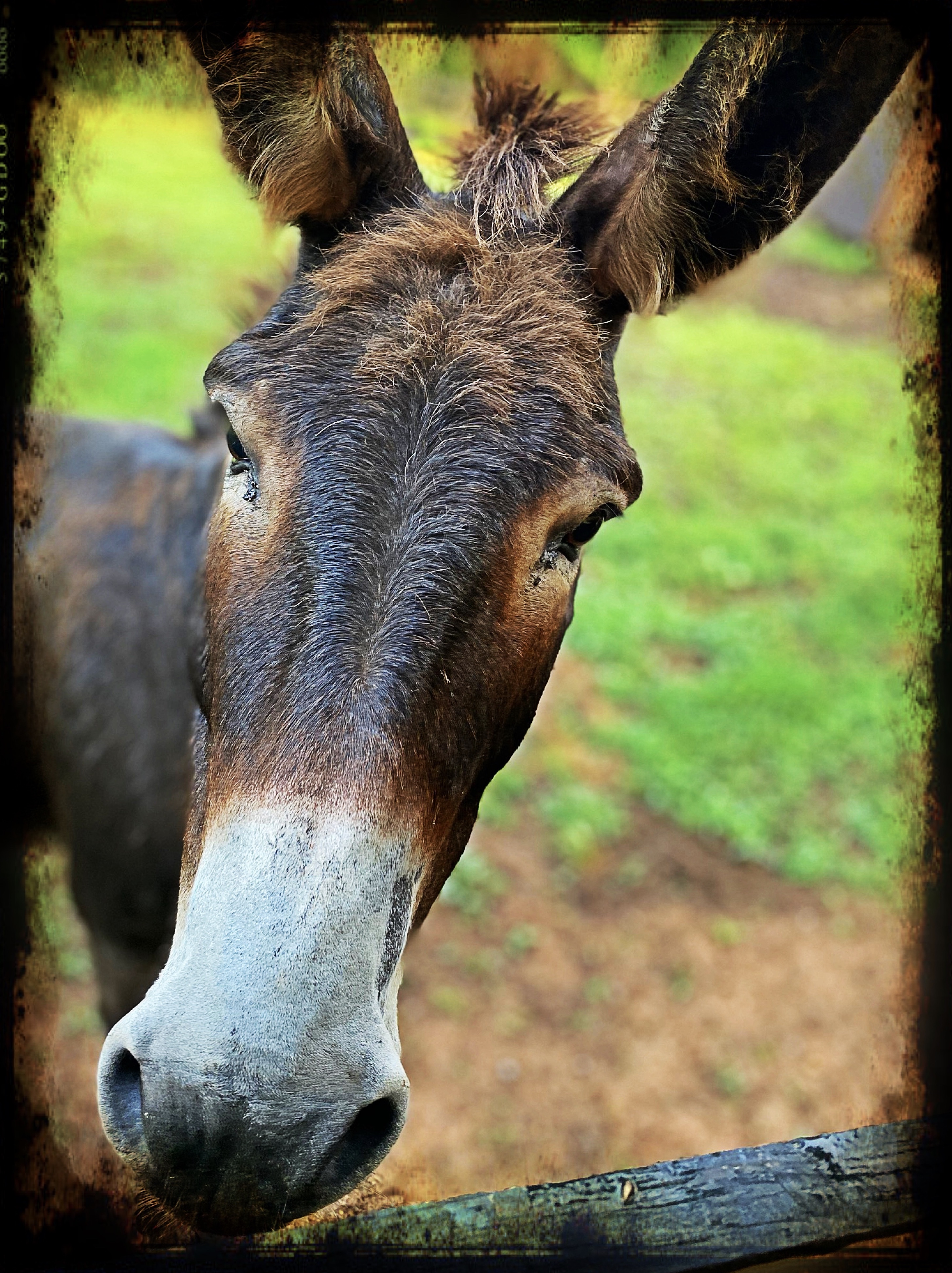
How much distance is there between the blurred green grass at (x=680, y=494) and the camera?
2.86 meters

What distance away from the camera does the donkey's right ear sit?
7.09 ft

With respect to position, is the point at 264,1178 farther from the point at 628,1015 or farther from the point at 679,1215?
the point at 628,1015

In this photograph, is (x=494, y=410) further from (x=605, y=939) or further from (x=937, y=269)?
(x=605, y=939)

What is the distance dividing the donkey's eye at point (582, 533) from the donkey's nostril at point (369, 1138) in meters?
1.14

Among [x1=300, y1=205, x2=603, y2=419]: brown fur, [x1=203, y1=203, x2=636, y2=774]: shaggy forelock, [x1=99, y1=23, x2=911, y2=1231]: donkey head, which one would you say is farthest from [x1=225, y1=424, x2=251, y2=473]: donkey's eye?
[x1=300, y1=205, x2=603, y2=419]: brown fur

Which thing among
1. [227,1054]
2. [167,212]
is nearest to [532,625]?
[227,1054]

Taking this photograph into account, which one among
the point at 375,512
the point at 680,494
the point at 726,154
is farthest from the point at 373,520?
the point at 680,494

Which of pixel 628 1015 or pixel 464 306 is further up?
pixel 464 306

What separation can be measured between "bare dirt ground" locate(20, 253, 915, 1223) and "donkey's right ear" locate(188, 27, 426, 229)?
3.35 m

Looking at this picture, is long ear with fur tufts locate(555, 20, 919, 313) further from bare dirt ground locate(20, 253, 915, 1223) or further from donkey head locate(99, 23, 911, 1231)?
bare dirt ground locate(20, 253, 915, 1223)

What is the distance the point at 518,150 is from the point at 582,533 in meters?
1.14

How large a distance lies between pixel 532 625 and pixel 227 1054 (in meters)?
1.01

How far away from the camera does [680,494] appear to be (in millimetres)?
9133

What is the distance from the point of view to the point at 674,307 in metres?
2.51
